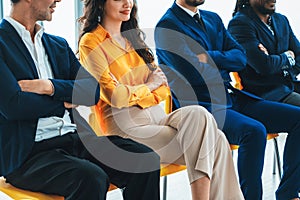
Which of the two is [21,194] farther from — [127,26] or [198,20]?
[198,20]

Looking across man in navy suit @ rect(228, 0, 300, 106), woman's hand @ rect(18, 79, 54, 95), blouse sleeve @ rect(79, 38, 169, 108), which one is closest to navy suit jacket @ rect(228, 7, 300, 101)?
man in navy suit @ rect(228, 0, 300, 106)

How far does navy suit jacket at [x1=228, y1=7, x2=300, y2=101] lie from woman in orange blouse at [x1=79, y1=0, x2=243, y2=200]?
29.0 inches

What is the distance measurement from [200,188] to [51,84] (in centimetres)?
83

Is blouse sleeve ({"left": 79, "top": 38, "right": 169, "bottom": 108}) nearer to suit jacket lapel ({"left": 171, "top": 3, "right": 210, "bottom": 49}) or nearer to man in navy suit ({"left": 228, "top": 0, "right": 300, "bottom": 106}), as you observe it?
suit jacket lapel ({"left": 171, "top": 3, "right": 210, "bottom": 49})

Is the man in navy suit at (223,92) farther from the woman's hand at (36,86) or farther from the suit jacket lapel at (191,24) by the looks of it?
the woman's hand at (36,86)

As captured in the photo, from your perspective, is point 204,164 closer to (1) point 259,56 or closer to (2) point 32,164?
(2) point 32,164

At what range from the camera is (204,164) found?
2510mm

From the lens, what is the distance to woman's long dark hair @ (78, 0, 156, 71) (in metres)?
2.75

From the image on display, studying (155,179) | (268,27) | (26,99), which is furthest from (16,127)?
(268,27)

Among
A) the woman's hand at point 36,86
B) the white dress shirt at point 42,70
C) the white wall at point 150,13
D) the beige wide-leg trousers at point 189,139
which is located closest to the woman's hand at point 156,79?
the beige wide-leg trousers at point 189,139

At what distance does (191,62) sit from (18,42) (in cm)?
104

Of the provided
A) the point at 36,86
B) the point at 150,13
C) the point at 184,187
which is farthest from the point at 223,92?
the point at 150,13

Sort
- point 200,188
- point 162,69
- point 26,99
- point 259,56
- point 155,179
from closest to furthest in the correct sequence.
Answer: point 26,99, point 155,179, point 200,188, point 162,69, point 259,56

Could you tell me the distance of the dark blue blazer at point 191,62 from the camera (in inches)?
117
